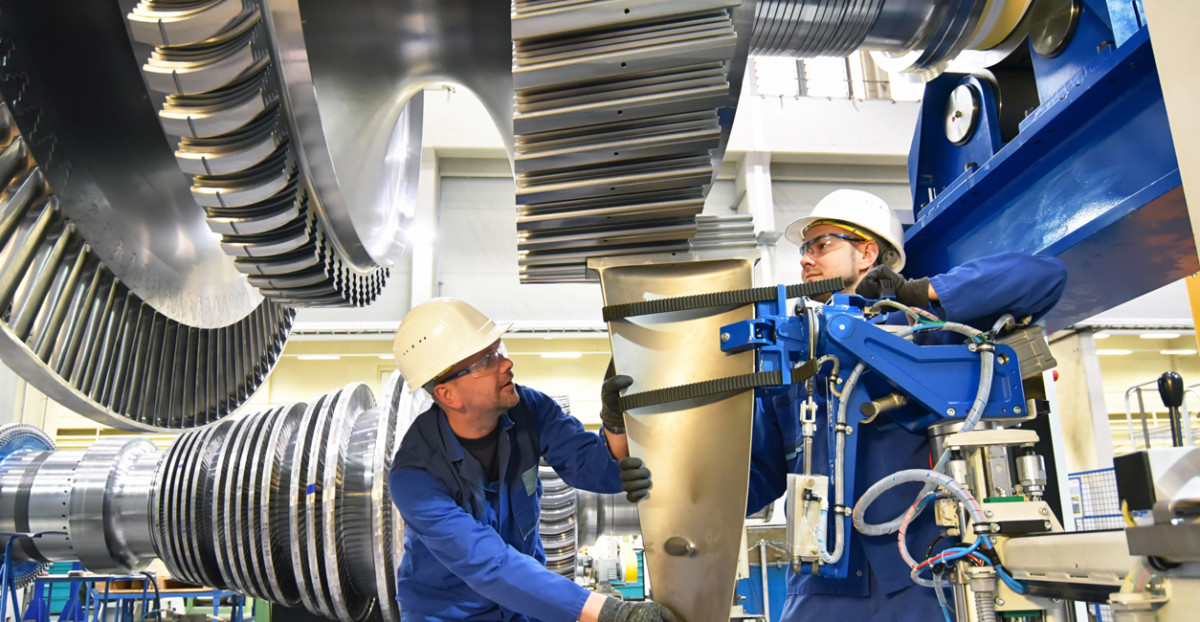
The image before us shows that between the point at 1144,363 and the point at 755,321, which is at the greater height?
the point at 1144,363

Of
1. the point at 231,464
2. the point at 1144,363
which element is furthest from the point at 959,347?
the point at 1144,363

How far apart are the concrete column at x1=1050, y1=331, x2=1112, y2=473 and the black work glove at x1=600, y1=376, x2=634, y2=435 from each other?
7.24 meters

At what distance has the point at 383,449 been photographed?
10.5 ft

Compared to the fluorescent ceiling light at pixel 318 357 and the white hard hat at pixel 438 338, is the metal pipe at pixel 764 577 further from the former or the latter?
the fluorescent ceiling light at pixel 318 357

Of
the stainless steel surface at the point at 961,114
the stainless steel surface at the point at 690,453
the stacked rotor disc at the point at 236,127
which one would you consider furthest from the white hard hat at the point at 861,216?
the stacked rotor disc at the point at 236,127

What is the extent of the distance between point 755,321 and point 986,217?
1194mm

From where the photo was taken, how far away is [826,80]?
9.90 m

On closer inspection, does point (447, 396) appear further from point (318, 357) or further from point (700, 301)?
point (318, 357)

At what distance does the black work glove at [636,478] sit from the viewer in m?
1.65

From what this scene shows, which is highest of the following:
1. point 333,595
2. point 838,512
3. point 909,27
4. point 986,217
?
point 909,27

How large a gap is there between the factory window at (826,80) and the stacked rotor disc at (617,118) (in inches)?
328

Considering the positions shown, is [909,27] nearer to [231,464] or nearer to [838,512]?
[838,512]

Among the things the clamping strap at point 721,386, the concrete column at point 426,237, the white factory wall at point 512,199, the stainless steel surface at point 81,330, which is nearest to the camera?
the clamping strap at point 721,386

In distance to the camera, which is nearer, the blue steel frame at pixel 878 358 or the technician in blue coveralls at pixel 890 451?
the blue steel frame at pixel 878 358
